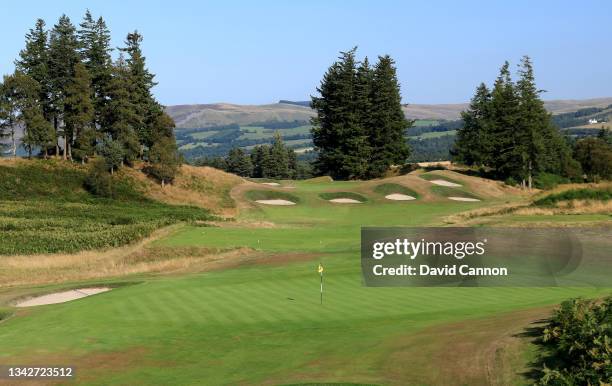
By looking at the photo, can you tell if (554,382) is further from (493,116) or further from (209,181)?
(493,116)

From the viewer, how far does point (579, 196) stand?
174 feet

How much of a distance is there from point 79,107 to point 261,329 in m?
58.1

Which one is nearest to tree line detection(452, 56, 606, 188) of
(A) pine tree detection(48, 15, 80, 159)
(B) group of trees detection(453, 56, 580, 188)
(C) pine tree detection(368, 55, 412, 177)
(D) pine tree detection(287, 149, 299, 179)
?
(B) group of trees detection(453, 56, 580, 188)

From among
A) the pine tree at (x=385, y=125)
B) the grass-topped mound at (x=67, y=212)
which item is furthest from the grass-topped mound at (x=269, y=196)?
the pine tree at (x=385, y=125)

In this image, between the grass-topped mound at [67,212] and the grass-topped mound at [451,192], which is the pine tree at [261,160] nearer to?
the grass-topped mound at [67,212]

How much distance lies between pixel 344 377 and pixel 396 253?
17073 millimetres

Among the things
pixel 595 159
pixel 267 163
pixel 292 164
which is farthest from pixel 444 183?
pixel 292 164

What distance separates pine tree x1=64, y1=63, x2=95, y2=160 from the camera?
7331 cm

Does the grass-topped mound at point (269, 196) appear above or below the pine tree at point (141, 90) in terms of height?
below

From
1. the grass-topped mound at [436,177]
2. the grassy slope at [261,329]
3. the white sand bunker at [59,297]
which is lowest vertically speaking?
the white sand bunker at [59,297]

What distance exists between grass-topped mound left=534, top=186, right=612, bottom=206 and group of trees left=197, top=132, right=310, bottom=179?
3667 inches

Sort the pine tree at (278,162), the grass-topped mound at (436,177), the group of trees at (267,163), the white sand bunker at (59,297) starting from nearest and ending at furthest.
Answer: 1. the white sand bunker at (59,297)
2. the grass-topped mound at (436,177)
3. the pine tree at (278,162)
4. the group of trees at (267,163)

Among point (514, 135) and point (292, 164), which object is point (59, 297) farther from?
point (292, 164)

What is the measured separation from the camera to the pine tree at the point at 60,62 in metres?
75.1
